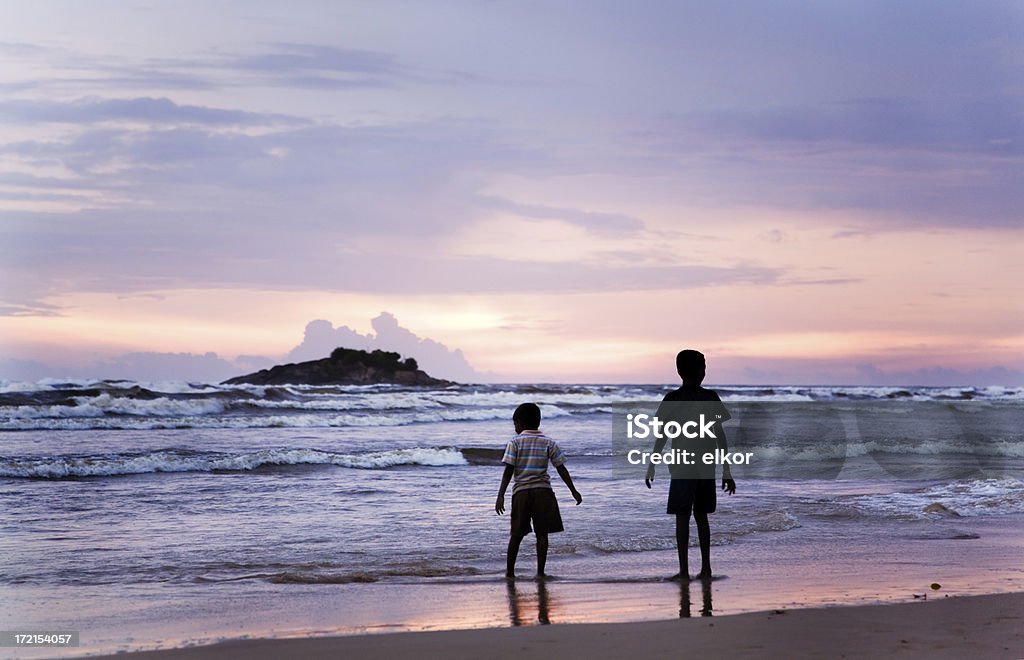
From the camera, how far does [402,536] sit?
417 inches

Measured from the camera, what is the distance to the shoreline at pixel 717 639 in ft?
17.5

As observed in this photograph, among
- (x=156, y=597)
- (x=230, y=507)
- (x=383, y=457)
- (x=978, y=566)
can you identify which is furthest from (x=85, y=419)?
(x=978, y=566)

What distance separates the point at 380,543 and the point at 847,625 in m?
5.41

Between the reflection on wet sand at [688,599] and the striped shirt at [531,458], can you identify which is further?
the striped shirt at [531,458]

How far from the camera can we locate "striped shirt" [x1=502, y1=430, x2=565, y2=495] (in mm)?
8156

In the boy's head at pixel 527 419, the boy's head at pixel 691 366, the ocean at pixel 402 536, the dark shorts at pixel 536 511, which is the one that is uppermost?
the boy's head at pixel 691 366

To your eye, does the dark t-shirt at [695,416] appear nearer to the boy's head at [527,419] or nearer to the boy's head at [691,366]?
the boy's head at [691,366]

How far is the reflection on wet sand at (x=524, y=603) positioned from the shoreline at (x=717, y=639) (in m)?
0.36

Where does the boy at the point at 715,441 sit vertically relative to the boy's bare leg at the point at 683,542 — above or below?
above

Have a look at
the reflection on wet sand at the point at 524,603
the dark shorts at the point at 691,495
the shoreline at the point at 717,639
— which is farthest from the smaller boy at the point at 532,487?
the shoreline at the point at 717,639

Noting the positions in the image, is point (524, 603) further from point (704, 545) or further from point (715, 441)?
point (715, 441)

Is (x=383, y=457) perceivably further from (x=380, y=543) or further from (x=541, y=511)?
(x=541, y=511)

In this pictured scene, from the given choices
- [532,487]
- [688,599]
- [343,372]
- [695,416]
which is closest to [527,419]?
[532,487]

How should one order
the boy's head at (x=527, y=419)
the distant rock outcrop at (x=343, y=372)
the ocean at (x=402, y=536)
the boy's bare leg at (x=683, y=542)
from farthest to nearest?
the distant rock outcrop at (x=343, y=372) < the boy's head at (x=527, y=419) < the boy's bare leg at (x=683, y=542) < the ocean at (x=402, y=536)
